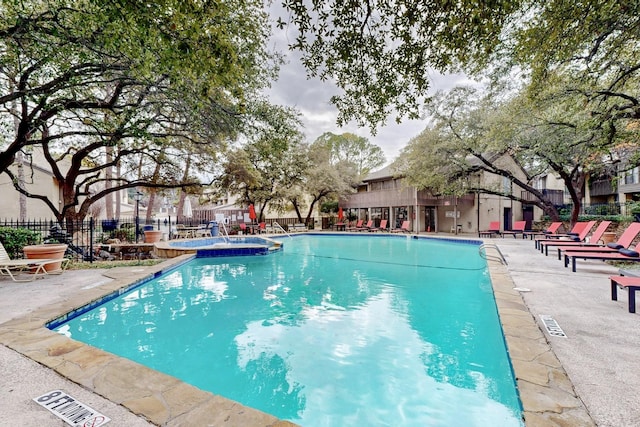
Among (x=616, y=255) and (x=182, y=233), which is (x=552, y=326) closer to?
(x=616, y=255)

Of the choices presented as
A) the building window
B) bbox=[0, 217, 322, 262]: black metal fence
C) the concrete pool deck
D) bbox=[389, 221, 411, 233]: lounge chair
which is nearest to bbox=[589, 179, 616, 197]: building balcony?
the building window

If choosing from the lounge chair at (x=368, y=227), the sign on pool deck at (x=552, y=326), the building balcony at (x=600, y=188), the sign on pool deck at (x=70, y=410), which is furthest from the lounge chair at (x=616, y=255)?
the building balcony at (x=600, y=188)

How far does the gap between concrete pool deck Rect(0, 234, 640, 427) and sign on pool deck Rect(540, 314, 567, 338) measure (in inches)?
2.9

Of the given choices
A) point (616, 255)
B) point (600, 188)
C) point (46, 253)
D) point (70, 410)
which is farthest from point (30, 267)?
point (600, 188)

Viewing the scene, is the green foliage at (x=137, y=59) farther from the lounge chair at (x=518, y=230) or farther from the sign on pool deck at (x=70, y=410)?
the lounge chair at (x=518, y=230)

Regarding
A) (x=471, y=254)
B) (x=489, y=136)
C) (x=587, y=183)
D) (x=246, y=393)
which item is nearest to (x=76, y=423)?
(x=246, y=393)

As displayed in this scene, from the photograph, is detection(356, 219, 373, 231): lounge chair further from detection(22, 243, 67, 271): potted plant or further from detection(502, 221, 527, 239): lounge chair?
detection(22, 243, 67, 271): potted plant

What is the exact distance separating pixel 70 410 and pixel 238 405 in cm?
115

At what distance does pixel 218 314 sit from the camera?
512 centimetres

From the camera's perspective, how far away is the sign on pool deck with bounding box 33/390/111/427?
188 centimetres

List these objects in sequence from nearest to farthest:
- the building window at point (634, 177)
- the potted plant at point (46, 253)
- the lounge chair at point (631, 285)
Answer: the lounge chair at point (631, 285)
the potted plant at point (46, 253)
the building window at point (634, 177)

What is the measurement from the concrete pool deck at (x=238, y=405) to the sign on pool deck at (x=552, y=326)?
7 cm

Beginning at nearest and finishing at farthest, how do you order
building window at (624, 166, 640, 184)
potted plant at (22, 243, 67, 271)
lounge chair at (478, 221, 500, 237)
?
potted plant at (22, 243, 67, 271) < lounge chair at (478, 221, 500, 237) < building window at (624, 166, 640, 184)

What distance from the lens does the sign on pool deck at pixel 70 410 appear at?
1883 millimetres
